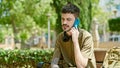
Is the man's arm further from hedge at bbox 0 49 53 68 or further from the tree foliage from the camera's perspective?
the tree foliage

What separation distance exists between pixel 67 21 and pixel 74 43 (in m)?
0.22

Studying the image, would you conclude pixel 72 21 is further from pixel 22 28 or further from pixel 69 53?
pixel 22 28

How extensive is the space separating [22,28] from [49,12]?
4950 millimetres

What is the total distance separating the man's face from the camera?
Result: 10.4ft

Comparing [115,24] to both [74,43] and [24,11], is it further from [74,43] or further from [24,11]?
[74,43]

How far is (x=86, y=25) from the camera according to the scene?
9039 millimetres

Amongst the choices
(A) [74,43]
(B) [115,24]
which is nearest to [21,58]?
(A) [74,43]

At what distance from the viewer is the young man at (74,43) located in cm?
314

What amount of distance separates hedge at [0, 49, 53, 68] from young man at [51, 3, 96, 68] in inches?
142

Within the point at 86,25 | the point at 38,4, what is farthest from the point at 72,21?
the point at 38,4

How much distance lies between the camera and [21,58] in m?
7.22

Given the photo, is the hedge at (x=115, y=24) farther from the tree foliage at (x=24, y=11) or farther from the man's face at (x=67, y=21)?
the man's face at (x=67, y=21)

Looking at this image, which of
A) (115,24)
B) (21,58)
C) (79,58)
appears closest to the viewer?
(79,58)

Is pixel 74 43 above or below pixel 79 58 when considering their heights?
above
